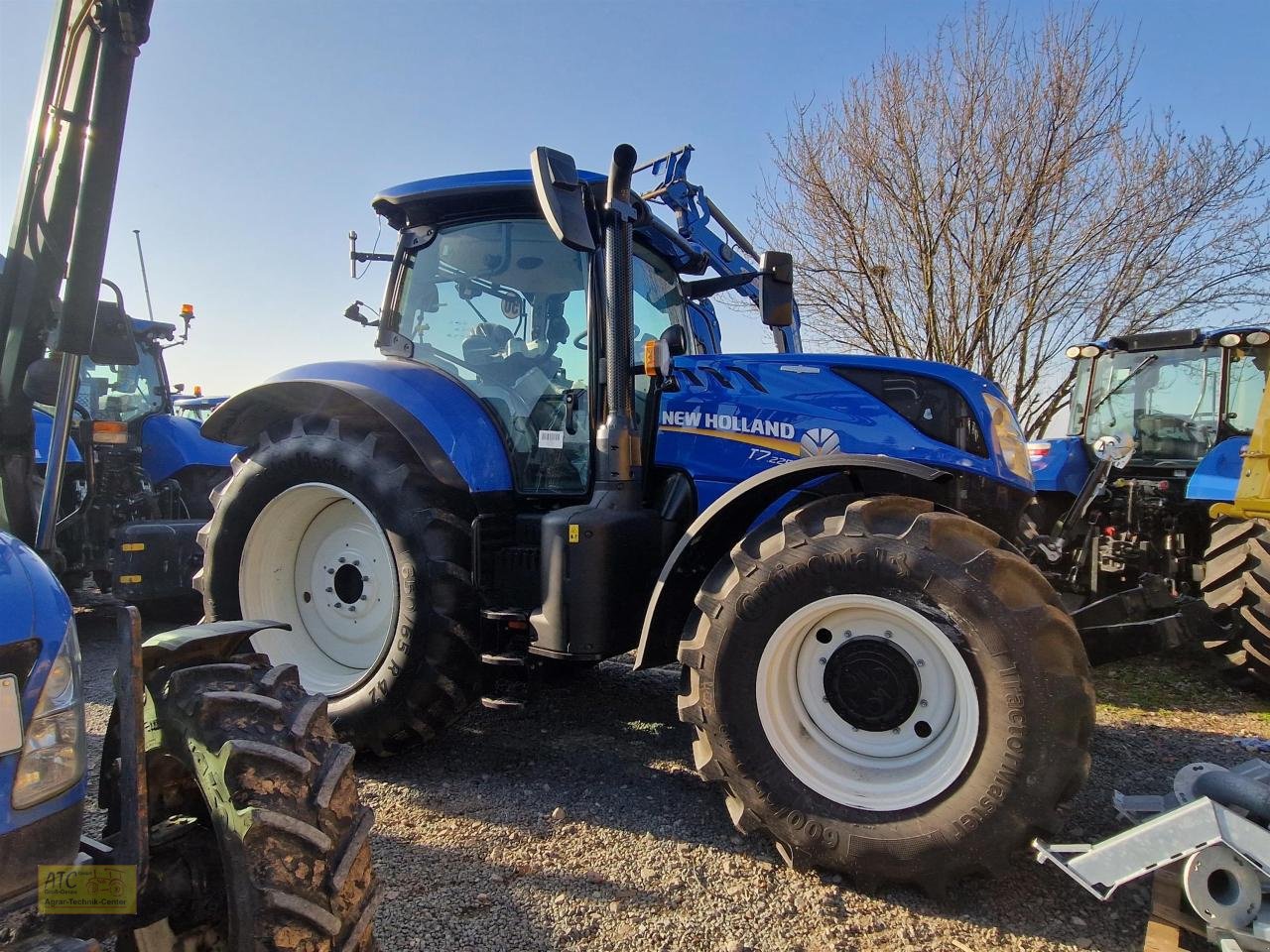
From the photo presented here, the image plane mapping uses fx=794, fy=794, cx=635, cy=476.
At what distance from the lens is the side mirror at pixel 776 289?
370 centimetres

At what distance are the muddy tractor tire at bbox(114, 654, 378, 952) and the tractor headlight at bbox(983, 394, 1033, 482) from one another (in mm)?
2466

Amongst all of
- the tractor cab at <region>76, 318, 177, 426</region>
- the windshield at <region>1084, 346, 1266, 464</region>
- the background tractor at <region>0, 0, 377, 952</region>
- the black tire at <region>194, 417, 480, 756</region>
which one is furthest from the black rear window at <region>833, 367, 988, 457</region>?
the tractor cab at <region>76, 318, 177, 426</region>

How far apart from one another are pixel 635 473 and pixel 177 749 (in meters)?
1.91

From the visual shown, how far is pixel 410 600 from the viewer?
10.2 feet

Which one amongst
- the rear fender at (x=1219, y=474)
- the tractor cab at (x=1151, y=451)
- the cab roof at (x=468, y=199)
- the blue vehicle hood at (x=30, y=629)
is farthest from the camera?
the tractor cab at (x=1151, y=451)

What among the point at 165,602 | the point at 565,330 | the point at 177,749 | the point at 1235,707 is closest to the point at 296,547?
the point at 565,330

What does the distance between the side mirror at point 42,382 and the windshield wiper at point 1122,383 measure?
737 centimetres

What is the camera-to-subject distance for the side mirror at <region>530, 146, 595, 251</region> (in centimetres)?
285

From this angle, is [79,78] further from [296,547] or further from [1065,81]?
[1065,81]

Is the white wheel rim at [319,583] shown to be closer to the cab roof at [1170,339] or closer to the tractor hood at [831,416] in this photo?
the tractor hood at [831,416]

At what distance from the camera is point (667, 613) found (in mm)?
2918

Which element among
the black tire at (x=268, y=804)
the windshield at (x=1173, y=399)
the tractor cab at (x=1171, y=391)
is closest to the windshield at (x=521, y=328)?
the black tire at (x=268, y=804)

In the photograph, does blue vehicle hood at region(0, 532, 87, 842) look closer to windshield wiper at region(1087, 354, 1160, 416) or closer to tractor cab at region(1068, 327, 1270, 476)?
tractor cab at region(1068, 327, 1270, 476)

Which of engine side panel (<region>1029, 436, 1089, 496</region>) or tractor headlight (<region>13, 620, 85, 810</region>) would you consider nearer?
tractor headlight (<region>13, 620, 85, 810</region>)
